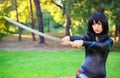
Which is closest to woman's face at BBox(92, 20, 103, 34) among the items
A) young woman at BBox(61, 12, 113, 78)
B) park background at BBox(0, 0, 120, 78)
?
young woman at BBox(61, 12, 113, 78)

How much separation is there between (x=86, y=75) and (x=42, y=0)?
24110 millimetres

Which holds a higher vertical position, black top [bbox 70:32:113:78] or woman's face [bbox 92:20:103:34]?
woman's face [bbox 92:20:103:34]

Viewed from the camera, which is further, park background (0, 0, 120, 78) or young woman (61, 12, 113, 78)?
park background (0, 0, 120, 78)

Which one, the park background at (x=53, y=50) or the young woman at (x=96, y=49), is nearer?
the young woman at (x=96, y=49)

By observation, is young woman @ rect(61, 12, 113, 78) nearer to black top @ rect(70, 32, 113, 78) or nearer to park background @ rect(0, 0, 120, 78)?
black top @ rect(70, 32, 113, 78)

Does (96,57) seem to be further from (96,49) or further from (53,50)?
(53,50)

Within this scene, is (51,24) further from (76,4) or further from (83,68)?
(83,68)

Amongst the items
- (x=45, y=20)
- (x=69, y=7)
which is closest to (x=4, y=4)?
(x=69, y=7)

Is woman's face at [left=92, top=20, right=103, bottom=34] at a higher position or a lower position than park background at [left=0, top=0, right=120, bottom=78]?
higher

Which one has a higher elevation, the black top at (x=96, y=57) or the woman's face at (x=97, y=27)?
the woman's face at (x=97, y=27)

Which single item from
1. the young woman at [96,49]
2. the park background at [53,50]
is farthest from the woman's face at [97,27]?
the park background at [53,50]

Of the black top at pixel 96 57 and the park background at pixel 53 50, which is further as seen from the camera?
the park background at pixel 53 50

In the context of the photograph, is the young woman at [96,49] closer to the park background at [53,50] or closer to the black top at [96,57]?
the black top at [96,57]

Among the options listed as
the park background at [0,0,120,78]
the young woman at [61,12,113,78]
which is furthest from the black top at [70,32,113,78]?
the park background at [0,0,120,78]
